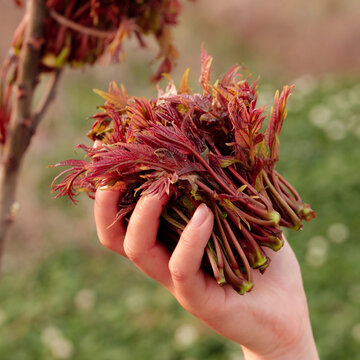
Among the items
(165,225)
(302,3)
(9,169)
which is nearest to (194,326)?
(9,169)

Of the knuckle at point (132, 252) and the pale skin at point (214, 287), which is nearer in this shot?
the pale skin at point (214, 287)

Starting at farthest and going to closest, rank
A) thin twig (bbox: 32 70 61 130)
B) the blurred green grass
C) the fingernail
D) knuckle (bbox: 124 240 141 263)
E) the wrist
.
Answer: the blurred green grass < thin twig (bbox: 32 70 61 130) < the wrist < knuckle (bbox: 124 240 141 263) < the fingernail

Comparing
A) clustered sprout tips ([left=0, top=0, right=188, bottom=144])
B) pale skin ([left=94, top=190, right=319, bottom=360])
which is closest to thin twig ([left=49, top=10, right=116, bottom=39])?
clustered sprout tips ([left=0, top=0, right=188, bottom=144])

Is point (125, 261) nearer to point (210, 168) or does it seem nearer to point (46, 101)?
point (46, 101)

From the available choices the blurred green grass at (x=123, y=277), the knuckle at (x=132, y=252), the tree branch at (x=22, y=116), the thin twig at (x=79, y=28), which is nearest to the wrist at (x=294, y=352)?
the knuckle at (x=132, y=252)

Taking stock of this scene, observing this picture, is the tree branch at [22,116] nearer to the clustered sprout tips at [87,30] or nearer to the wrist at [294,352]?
the clustered sprout tips at [87,30]

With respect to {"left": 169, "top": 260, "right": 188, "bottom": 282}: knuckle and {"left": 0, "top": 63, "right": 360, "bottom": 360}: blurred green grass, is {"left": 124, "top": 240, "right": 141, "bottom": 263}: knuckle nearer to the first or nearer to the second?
{"left": 169, "top": 260, "right": 188, "bottom": 282}: knuckle

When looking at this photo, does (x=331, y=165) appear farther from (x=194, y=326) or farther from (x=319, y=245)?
(x=194, y=326)
